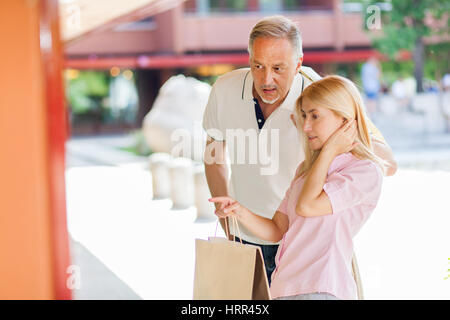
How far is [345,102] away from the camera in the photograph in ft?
7.14

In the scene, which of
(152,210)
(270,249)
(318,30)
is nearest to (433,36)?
(318,30)

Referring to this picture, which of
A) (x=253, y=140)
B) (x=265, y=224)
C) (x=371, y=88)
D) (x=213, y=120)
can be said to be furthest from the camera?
(x=371, y=88)

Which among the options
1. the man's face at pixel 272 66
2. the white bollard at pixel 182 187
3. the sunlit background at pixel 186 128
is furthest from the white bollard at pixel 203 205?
the man's face at pixel 272 66

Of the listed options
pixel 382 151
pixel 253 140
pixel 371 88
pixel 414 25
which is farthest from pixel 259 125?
pixel 371 88

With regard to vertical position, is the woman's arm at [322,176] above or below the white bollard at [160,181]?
above

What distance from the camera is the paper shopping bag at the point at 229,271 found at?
2.10m

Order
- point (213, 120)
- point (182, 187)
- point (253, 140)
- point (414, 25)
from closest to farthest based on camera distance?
point (253, 140) → point (213, 120) → point (182, 187) → point (414, 25)

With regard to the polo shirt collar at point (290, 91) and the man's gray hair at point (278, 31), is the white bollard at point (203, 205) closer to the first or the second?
the polo shirt collar at point (290, 91)

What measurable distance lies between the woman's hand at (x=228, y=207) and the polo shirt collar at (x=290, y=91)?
57 cm

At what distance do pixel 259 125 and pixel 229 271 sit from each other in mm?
801

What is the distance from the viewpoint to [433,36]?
1959 cm

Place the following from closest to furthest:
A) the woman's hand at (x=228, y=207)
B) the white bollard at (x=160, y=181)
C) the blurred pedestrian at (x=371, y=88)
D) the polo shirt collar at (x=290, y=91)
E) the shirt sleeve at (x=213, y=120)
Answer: the woman's hand at (x=228, y=207), the polo shirt collar at (x=290, y=91), the shirt sleeve at (x=213, y=120), the white bollard at (x=160, y=181), the blurred pedestrian at (x=371, y=88)

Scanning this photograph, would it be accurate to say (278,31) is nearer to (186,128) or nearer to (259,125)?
(259,125)

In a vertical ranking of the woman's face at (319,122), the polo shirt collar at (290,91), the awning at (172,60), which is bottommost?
the woman's face at (319,122)
